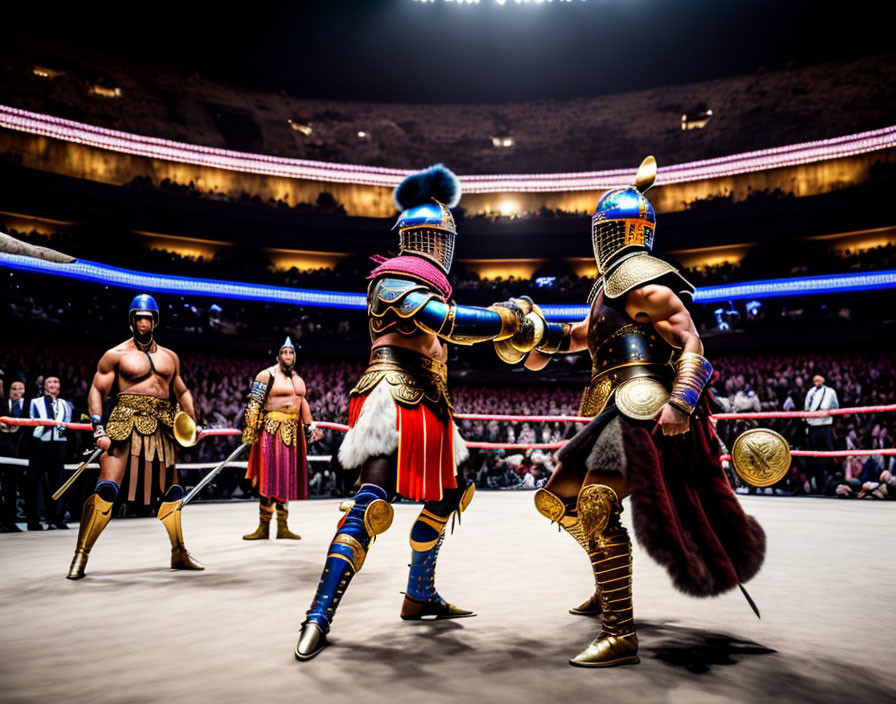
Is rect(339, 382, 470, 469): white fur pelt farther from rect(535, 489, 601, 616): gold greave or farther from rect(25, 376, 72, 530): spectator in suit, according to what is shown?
rect(25, 376, 72, 530): spectator in suit

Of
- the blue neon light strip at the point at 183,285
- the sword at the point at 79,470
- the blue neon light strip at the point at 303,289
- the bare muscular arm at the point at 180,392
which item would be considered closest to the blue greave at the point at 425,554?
the bare muscular arm at the point at 180,392

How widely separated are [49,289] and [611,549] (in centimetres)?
1722

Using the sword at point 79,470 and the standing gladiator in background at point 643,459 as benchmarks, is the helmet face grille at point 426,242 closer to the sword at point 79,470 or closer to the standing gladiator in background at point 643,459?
the standing gladiator in background at point 643,459

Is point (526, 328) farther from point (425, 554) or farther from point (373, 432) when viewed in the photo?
point (425, 554)

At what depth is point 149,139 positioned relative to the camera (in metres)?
20.2

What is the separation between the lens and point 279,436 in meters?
6.77

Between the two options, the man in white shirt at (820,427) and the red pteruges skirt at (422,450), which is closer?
the red pteruges skirt at (422,450)

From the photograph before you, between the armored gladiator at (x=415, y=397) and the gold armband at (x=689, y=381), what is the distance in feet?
2.74

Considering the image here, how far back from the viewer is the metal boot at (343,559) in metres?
2.49

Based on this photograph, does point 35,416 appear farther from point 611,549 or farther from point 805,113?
point 805,113

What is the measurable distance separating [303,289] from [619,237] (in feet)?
56.4

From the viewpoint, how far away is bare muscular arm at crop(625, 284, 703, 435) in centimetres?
267

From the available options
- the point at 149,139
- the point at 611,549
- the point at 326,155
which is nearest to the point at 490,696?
the point at 611,549

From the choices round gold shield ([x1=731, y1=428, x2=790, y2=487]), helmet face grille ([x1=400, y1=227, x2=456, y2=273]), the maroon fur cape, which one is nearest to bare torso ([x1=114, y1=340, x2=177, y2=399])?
helmet face grille ([x1=400, y1=227, x2=456, y2=273])
